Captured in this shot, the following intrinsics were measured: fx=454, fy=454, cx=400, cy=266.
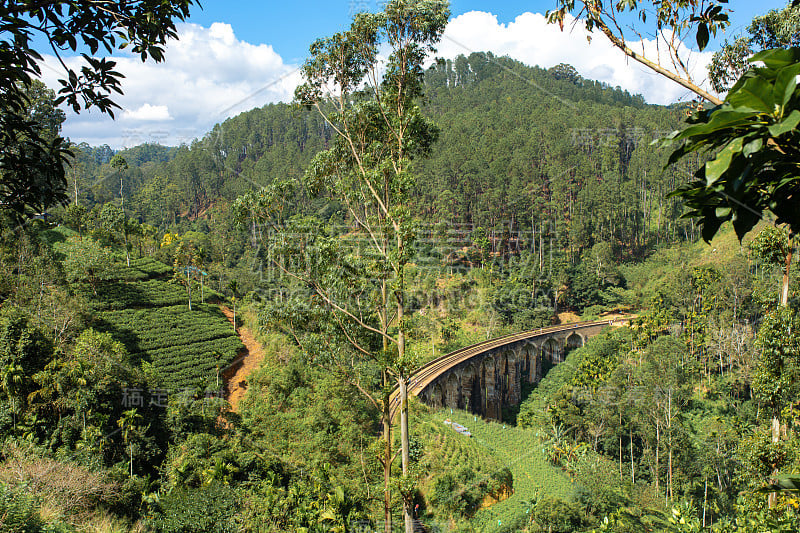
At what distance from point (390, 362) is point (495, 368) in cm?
2799

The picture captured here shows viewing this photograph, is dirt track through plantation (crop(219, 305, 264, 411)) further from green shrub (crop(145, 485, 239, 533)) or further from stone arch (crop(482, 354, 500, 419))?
stone arch (crop(482, 354, 500, 419))

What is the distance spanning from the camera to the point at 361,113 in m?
9.26

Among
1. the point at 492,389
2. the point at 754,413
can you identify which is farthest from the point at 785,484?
the point at 492,389

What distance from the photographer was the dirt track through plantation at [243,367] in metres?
23.8

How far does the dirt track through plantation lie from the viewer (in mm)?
23781

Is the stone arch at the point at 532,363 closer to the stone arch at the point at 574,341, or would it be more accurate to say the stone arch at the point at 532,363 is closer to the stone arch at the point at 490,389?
the stone arch at the point at 574,341

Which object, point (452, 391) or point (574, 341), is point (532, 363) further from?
point (452, 391)

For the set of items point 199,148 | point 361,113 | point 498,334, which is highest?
point 199,148

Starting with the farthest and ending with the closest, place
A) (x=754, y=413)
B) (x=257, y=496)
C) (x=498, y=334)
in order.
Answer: (x=498, y=334) < (x=754, y=413) < (x=257, y=496)

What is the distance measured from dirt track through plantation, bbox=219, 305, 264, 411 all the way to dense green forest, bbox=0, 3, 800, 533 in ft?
1.31

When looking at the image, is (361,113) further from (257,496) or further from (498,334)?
(498,334)

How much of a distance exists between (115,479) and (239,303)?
23.6 metres

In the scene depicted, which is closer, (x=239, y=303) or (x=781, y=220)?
(x=781, y=220)

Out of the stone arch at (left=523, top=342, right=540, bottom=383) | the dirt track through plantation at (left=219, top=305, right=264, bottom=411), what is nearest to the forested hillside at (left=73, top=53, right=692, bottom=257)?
the stone arch at (left=523, top=342, right=540, bottom=383)
